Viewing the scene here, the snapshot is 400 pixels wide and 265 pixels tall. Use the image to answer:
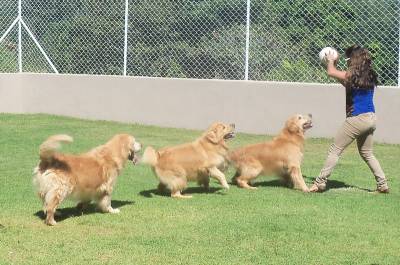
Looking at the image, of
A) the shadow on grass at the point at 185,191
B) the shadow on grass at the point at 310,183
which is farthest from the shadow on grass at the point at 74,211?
→ the shadow on grass at the point at 310,183

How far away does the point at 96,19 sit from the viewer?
1559 cm

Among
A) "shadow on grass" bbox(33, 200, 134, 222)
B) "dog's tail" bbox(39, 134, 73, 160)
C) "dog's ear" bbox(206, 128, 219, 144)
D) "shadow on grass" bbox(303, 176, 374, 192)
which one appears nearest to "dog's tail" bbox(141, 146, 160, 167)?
"shadow on grass" bbox(33, 200, 134, 222)

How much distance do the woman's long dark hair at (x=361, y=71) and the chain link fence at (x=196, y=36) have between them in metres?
4.57

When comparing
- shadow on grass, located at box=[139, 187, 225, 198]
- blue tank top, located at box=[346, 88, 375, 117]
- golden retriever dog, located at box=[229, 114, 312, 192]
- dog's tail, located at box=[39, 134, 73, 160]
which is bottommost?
shadow on grass, located at box=[139, 187, 225, 198]

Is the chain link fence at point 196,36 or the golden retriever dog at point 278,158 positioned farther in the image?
the chain link fence at point 196,36

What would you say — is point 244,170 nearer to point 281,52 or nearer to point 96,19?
point 281,52

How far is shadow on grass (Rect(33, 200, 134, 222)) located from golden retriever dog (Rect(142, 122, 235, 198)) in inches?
22.9

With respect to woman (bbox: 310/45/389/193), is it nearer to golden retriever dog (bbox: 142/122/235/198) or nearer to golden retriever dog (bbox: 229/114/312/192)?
golden retriever dog (bbox: 229/114/312/192)

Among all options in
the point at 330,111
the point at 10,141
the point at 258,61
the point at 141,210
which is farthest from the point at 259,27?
the point at 141,210

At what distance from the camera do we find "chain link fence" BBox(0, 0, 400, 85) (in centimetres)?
1261

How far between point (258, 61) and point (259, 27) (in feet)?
2.27

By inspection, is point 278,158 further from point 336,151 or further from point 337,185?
point 337,185

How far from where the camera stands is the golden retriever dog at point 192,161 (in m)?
7.75

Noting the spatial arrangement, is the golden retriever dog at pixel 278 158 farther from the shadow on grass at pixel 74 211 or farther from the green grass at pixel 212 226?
the shadow on grass at pixel 74 211
